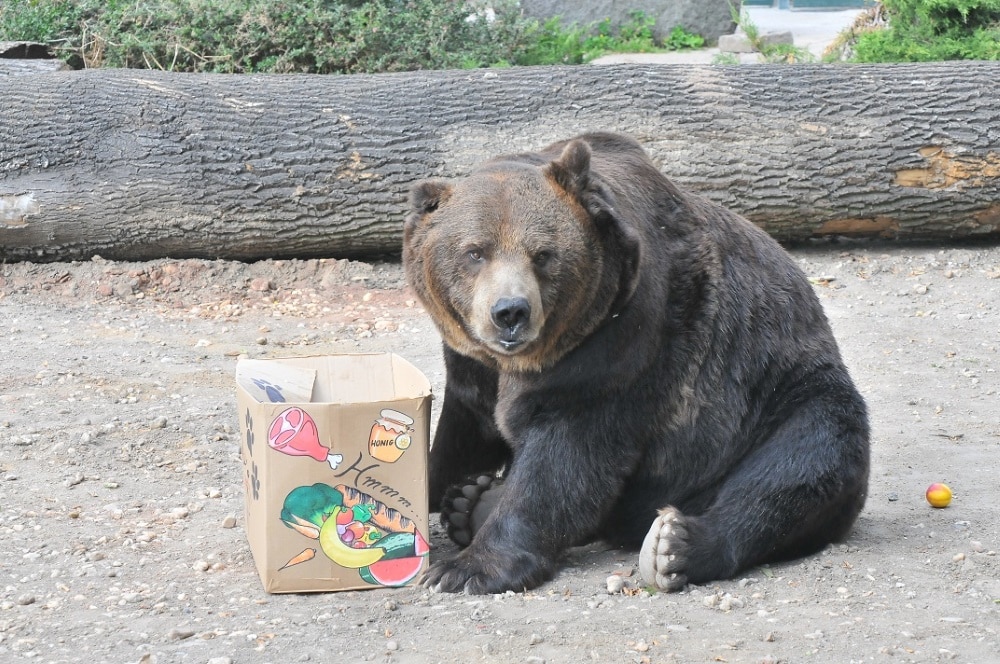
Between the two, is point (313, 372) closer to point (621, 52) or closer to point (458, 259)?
point (458, 259)

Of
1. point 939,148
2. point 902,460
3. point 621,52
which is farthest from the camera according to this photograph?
point 621,52

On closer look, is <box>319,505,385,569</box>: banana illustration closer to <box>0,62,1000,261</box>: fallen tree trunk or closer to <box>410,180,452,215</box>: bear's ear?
<box>410,180,452,215</box>: bear's ear

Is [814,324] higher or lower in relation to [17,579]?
higher

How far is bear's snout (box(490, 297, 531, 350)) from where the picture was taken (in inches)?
157

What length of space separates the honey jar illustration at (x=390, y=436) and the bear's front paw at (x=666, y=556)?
993 mm

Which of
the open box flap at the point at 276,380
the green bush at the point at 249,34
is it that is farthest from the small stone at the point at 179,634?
the green bush at the point at 249,34

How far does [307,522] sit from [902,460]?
11.1ft

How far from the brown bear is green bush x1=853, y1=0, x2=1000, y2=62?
783 centimetres

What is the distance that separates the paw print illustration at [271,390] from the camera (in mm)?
4559

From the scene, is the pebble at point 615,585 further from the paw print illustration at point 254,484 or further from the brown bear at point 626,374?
the paw print illustration at point 254,484

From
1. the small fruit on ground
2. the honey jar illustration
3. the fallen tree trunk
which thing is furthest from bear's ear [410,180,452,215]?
the fallen tree trunk

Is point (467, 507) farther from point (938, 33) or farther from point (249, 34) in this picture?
point (938, 33)

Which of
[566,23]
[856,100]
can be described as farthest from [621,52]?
[856,100]

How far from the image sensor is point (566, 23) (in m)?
18.1
